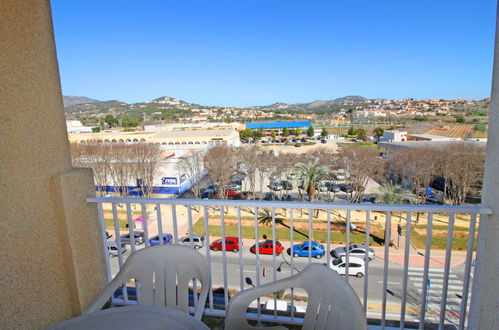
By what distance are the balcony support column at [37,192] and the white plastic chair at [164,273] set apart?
46cm

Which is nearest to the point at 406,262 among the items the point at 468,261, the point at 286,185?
the point at 468,261

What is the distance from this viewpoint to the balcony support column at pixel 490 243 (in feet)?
4.08

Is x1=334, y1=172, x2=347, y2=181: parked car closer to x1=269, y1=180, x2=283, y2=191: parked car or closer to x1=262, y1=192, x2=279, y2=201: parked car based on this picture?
x1=269, y1=180, x2=283, y2=191: parked car

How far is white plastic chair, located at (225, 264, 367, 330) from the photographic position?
2.66 ft

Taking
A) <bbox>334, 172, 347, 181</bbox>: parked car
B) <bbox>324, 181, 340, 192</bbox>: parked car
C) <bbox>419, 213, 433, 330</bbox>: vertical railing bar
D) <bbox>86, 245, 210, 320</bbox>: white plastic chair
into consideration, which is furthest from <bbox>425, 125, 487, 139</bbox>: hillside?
<bbox>86, 245, 210, 320</bbox>: white plastic chair

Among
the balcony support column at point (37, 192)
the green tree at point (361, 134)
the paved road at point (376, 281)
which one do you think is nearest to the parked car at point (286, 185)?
the paved road at point (376, 281)

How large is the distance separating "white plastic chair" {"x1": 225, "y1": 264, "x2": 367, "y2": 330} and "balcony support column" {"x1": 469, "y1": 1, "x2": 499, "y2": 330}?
963mm

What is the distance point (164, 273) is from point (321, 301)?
745 millimetres

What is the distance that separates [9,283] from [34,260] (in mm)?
148

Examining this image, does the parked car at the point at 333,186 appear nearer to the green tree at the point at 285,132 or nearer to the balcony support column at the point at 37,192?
the balcony support column at the point at 37,192

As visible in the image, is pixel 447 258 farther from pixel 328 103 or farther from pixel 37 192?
pixel 328 103

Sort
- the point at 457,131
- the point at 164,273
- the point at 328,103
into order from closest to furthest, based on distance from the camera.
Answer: the point at 164,273 → the point at 457,131 → the point at 328,103

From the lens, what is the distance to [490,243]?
1320 millimetres

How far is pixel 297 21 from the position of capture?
Result: 19.8 m
